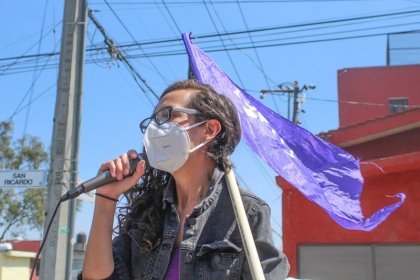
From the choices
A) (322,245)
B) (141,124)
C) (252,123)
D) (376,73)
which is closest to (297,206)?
(322,245)

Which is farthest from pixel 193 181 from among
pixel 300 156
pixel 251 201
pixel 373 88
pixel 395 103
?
pixel 373 88

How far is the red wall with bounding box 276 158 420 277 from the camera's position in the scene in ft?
22.6

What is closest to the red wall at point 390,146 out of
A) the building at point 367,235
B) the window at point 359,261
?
the building at point 367,235

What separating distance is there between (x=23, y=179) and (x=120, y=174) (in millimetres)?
6432

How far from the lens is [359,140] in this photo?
10875mm

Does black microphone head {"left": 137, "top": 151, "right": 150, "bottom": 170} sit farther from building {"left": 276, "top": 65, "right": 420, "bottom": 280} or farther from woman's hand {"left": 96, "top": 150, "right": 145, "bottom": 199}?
building {"left": 276, "top": 65, "right": 420, "bottom": 280}

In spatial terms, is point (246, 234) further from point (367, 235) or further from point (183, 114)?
point (367, 235)

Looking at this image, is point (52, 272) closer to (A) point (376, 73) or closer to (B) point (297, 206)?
(B) point (297, 206)

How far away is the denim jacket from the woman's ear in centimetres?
14

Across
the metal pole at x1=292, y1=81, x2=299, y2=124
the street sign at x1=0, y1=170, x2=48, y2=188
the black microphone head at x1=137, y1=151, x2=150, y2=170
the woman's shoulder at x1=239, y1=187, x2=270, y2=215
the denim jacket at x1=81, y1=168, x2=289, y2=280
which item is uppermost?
the metal pole at x1=292, y1=81, x2=299, y2=124

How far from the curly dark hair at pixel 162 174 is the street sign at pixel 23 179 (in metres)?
6.14

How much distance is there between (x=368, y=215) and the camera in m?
7.00

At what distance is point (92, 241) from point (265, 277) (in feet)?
2.09

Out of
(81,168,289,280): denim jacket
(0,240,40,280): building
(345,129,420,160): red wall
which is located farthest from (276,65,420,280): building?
(0,240,40,280): building
